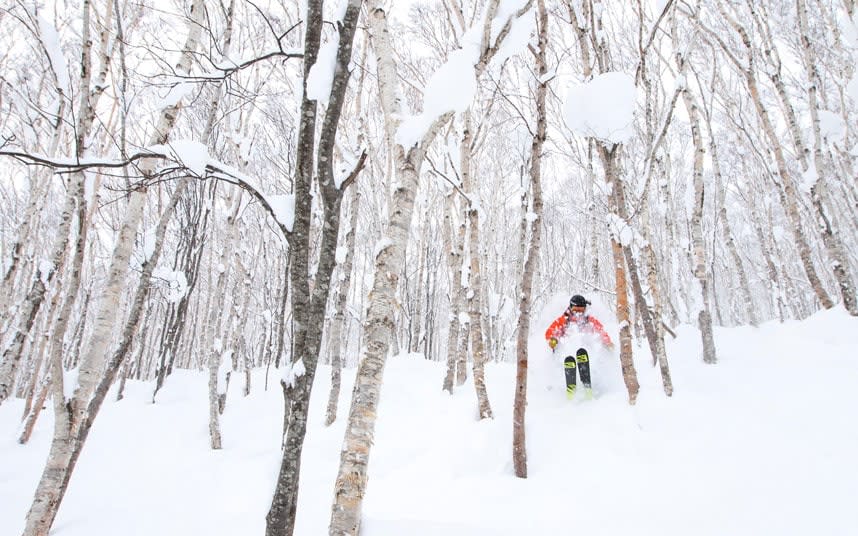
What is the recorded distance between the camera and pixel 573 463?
136 inches

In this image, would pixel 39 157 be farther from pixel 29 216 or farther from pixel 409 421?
pixel 29 216

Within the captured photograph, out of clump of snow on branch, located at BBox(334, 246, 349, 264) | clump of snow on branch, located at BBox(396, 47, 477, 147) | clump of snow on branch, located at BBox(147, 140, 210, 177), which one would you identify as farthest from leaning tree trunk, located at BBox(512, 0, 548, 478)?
clump of snow on branch, located at BBox(334, 246, 349, 264)

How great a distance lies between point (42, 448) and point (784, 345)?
385 inches

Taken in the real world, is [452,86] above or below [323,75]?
above

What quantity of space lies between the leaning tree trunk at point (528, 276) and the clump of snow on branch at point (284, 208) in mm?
2382

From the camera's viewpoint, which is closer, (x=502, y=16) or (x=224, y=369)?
(x=502, y=16)

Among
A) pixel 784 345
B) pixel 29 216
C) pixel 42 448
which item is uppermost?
pixel 29 216

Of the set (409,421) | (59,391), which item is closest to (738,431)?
(409,421)

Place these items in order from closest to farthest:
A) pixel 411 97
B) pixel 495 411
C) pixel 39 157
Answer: pixel 39 157 → pixel 495 411 → pixel 411 97

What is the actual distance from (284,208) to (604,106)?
2796mm

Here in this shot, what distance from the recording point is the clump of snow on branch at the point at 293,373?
167cm

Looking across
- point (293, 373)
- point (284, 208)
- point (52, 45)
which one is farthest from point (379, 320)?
point (52, 45)

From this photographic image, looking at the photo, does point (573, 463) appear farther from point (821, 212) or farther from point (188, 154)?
point (821, 212)

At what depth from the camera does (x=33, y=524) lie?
9.08ft
